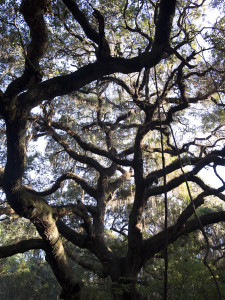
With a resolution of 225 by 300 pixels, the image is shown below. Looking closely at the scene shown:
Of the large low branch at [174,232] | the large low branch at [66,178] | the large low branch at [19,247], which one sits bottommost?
the large low branch at [19,247]

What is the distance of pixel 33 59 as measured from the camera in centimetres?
386

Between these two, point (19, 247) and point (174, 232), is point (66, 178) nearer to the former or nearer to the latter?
point (19, 247)

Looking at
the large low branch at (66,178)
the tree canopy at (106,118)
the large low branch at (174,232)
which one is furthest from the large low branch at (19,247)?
the large low branch at (174,232)

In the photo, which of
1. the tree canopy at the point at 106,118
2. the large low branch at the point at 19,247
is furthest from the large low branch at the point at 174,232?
the large low branch at the point at 19,247

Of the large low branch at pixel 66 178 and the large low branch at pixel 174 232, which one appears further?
the large low branch at pixel 66 178

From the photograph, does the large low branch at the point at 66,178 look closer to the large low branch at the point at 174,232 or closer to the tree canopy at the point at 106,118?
the tree canopy at the point at 106,118

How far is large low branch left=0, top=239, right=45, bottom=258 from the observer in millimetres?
4789

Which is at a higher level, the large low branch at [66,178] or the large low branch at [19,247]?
the large low branch at [66,178]

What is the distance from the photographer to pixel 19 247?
4891 millimetres

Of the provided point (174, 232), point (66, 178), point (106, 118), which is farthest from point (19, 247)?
point (106, 118)

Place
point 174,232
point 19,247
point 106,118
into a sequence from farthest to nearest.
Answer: point 106,118
point 174,232
point 19,247

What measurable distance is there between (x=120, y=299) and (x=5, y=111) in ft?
13.7

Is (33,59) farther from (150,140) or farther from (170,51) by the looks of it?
(150,140)

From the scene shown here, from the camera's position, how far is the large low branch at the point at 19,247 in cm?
479
